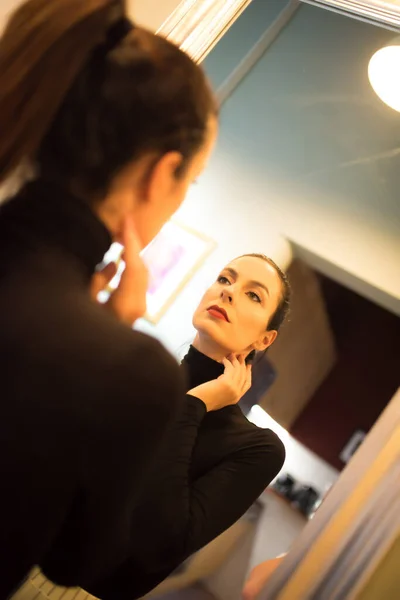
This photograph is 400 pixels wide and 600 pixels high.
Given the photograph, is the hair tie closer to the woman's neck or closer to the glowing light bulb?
the woman's neck

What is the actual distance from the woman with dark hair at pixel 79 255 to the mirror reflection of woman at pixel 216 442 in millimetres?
127

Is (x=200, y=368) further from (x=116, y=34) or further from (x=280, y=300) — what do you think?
(x=116, y=34)

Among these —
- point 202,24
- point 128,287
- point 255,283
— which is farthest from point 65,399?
point 202,24

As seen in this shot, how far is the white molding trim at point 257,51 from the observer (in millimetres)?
872

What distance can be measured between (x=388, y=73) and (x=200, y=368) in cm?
55

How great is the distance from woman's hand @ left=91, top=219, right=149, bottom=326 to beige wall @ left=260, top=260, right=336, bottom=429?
0.25 m

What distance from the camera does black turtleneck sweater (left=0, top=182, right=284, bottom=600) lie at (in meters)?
0.36

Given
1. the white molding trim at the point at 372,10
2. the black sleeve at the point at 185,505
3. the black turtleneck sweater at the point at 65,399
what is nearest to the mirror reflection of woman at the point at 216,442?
the black sleeve at the point at 185,505

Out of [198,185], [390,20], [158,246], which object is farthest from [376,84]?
[158,246]

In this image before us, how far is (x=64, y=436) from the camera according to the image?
358 millimetres

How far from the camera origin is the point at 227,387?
2.19 ft

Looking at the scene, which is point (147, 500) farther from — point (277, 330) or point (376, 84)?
point (376, 84)

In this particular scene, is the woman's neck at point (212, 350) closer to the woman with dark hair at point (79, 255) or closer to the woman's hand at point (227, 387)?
the woman's hand at point (227, 387)

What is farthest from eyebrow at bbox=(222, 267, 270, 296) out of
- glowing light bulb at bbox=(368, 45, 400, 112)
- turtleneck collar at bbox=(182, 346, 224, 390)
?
glowing light bulb at bbox=(368, 45, 400, 112)
